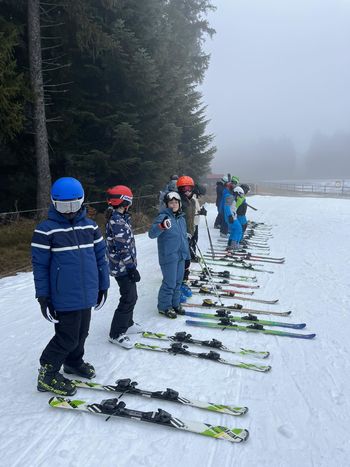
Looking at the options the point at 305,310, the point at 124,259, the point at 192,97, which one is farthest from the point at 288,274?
the point at 192,97

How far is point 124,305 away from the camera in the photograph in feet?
15.7

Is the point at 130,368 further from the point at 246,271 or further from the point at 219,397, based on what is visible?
the point at 246,271

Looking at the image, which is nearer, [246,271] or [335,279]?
[335,279]

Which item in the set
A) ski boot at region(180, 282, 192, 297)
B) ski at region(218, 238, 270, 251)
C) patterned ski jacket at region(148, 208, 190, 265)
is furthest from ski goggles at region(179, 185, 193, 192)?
ski at region(218, 238, 270, 251)

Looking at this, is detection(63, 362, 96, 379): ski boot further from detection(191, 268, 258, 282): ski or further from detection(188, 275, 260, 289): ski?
detection(191, 268, 258, 282): ski

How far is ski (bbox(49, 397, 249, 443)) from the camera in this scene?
3180 millimetres

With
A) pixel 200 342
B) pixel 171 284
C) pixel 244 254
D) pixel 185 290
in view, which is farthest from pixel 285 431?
pixel 244 254

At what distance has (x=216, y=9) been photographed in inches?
1094

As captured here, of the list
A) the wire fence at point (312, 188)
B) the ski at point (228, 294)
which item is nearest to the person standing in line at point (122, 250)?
the ski at point (228, 294)

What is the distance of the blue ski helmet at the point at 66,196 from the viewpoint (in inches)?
138

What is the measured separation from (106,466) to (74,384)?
3.67 feet

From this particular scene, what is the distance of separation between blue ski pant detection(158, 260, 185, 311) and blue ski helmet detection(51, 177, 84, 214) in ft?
8.16

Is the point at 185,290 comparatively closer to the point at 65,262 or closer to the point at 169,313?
the point at 169,313

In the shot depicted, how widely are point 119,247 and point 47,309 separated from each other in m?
1.37
